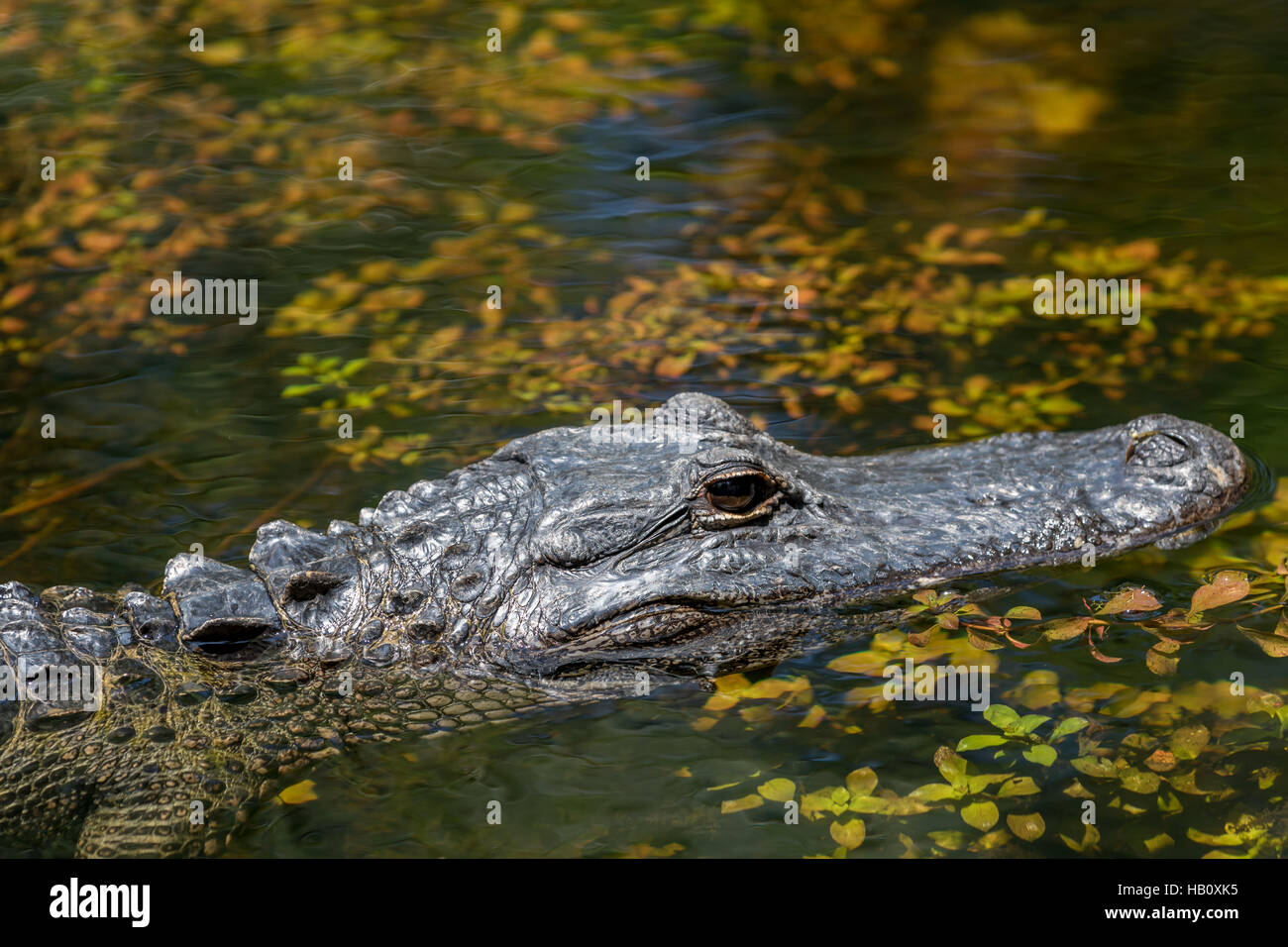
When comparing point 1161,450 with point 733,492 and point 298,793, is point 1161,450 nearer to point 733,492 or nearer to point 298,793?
point 733,492

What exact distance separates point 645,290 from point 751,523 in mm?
3645

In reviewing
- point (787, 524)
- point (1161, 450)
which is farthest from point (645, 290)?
point (1161, 450)

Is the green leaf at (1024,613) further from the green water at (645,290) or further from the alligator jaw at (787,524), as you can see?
the alligator jaw at (787,524)

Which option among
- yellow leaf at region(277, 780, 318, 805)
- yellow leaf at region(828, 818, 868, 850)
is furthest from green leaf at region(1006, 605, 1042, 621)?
yellow leaf at region(277, 780, 318, 805)

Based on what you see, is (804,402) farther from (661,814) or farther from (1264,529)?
(661,814)

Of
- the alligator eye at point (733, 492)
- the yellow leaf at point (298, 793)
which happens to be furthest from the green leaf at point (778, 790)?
the yellow leaf at point (298, 793)

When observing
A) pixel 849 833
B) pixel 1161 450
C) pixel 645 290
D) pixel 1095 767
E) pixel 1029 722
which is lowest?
pixel 849 833

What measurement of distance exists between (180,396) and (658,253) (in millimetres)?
3291

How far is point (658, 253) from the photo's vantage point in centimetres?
821

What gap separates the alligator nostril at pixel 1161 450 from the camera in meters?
4.77

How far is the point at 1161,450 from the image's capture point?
4.77m

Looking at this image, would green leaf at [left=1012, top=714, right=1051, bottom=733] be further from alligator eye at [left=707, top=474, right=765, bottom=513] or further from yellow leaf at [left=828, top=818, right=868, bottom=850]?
alligator eye at [left=707, top=474, right=765, bottom=513]

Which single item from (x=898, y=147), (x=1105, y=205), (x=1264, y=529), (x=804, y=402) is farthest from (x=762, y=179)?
(x=1264, y=529)
